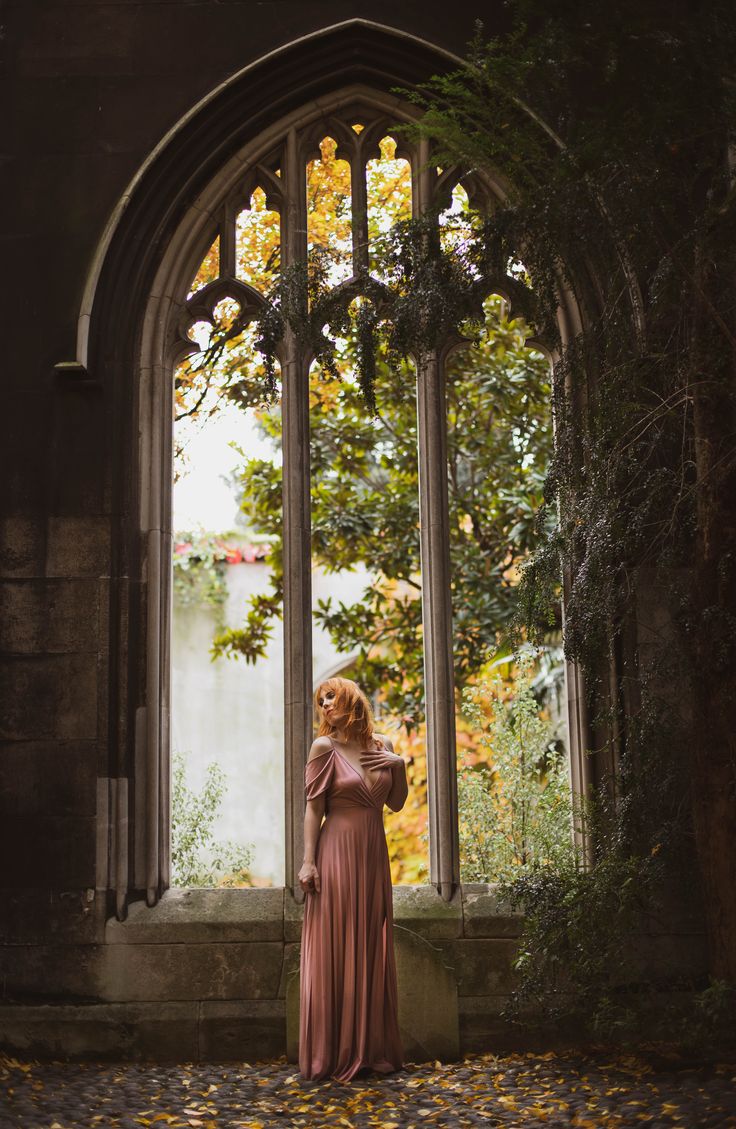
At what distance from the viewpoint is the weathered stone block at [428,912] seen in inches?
184

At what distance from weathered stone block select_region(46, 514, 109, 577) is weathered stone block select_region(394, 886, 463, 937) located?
1.78m

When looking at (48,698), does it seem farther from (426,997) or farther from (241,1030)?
(426,997)

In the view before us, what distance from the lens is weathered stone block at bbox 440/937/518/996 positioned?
463cm

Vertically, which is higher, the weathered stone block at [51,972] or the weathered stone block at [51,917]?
the weathered stone block at [51,917]

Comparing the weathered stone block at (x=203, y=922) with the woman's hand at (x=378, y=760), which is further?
the weathered stone block at (x=203, y=922)

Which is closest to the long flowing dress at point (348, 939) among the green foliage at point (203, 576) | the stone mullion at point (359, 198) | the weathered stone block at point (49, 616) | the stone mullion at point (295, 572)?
the stone mullion at point (295, 572)

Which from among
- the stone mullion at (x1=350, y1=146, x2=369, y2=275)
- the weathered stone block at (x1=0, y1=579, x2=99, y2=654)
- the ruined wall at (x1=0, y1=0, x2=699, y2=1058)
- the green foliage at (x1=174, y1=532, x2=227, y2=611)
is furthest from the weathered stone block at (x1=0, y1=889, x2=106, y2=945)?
the green foliage at (x1=174, y1=532, x2=227, y2=611)

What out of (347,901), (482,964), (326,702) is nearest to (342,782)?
(326,702)

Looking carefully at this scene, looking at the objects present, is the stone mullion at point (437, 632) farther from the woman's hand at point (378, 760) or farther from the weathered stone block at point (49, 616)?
the weathered stone block at point (49, 616)

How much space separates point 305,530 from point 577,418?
135cm

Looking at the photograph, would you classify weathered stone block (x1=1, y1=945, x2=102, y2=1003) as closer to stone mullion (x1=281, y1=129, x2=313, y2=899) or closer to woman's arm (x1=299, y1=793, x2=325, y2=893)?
stone mullion (x1=281, y1=129, x2=313, y2=899)

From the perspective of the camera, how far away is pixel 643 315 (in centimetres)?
417

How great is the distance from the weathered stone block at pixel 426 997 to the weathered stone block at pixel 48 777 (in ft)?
4.43

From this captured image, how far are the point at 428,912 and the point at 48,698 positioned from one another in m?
1.74
